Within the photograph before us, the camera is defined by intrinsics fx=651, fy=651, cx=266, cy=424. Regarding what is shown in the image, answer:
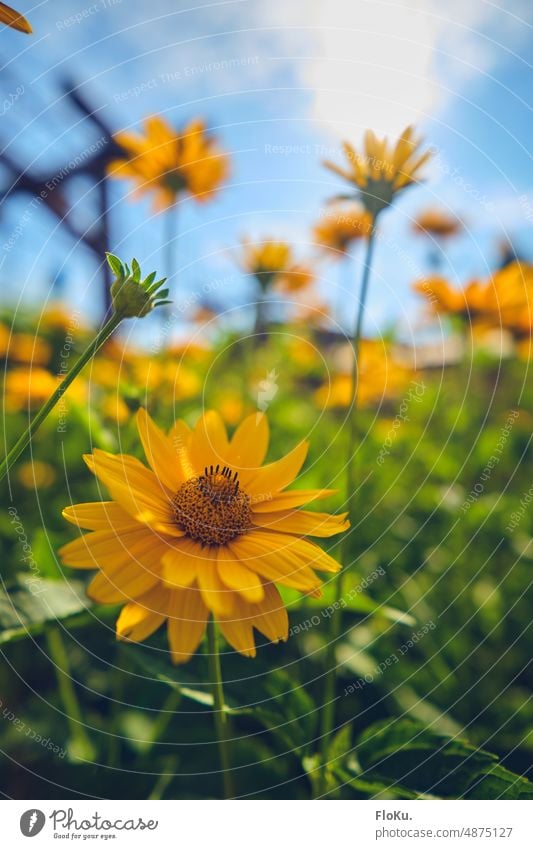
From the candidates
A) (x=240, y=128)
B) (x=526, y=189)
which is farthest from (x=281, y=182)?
(x=526, y=189)

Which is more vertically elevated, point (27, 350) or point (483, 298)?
point (483, 298)

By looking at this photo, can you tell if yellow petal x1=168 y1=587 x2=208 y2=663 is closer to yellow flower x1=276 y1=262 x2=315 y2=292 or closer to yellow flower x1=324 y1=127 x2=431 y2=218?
yellow flower x1=324 y1=127 x2=431 y2=218

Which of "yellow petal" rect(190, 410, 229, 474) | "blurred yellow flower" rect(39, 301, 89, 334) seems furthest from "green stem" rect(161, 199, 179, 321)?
"blurred yellow flower" rect(39, 301, 89, 334)

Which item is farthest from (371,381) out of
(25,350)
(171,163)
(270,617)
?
(270,617)

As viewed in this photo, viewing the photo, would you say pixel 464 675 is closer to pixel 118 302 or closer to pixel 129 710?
pixel 129 710

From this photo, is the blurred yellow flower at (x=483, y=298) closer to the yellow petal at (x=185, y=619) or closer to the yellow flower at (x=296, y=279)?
the yellow flower at (x=296, y=279)

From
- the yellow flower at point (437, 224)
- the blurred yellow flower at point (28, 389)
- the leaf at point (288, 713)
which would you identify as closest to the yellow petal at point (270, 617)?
the leaf at point (288, 713)

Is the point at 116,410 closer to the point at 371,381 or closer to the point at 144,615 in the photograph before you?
the point at 144,615
